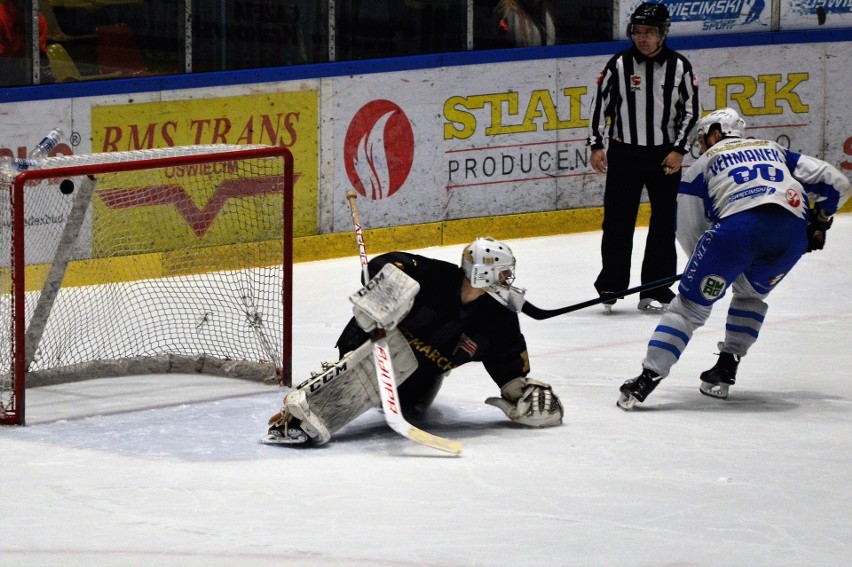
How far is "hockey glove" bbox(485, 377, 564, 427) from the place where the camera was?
480 cm

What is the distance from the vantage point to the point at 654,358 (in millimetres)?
5062

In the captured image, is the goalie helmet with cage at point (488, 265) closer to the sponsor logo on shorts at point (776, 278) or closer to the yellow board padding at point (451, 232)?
the sponsor logo on shorts at point (776, 278)

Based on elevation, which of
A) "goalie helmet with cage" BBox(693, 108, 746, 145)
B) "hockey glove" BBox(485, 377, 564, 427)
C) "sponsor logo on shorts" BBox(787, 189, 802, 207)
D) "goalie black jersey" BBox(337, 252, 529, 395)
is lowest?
"hockey glove" BBox(485, 377, 564, 427)

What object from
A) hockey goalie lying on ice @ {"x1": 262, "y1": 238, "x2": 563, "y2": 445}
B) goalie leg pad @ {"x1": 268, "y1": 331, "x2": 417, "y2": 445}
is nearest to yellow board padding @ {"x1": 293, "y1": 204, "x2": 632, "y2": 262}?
hockey goalie lying on ice @ {"x1": 262, "y1": 238, "x2": 563, "y2": 445}

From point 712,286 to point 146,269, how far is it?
2405mm

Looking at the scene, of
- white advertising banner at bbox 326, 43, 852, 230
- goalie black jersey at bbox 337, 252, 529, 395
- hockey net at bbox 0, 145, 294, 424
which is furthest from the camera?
white advertising banner at bbox 326, 43, 852, 230

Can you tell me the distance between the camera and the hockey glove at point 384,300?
4.52 m

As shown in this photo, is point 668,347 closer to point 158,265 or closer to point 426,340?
point 426,340

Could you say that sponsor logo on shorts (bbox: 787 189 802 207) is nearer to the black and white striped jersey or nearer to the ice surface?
the ice surface

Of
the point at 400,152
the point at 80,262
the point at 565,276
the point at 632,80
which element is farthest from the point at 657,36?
the point at 80,262

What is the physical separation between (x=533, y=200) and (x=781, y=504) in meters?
4.85

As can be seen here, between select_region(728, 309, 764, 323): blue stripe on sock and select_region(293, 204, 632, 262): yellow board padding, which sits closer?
select_region(728, 309, 764, 323): blue stripe on sock

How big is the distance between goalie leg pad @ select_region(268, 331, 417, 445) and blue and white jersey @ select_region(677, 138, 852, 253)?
118 cm

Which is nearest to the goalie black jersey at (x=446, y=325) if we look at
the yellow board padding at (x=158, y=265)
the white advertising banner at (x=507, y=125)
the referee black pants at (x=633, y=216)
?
the yellow board padding at (x=158, y=265)
